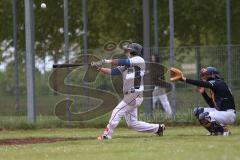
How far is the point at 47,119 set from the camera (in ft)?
77.0

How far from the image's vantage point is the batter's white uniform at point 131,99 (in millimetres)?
16656

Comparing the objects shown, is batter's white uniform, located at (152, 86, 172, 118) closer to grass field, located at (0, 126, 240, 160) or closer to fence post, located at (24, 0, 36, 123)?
fence post, located at (24, 0, 36, 123)

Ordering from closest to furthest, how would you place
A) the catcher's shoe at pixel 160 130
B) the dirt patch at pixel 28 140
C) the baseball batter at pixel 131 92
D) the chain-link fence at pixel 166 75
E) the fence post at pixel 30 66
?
the baseball batter at pixel 131 92 < the dirt patch at pixel 28 140 < the catcher's shoe at pixel 160 130 < the fence post at pixel 30 66 < the chain-link fence at pixel 166 75

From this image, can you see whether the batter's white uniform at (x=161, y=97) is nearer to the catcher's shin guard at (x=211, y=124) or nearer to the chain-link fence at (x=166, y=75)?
the chain-link fence at (x=166, y=75)

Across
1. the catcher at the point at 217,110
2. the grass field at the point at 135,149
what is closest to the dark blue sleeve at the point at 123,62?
the catcher at the point at 217,110

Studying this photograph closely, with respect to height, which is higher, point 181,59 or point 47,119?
point 181,59

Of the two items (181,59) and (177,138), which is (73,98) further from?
(177,138)

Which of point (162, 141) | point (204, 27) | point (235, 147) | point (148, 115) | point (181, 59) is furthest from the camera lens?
point (204, 27)

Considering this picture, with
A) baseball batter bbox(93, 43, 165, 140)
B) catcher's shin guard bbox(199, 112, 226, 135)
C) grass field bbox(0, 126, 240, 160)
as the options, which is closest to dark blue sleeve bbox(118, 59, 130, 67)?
baseball batter bbox(93, 43, 165, 140)

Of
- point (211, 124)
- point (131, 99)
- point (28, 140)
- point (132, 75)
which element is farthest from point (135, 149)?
point (28, 140)

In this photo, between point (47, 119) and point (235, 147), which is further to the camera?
point (47, 119)

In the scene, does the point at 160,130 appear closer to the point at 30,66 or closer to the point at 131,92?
the point at 131,92

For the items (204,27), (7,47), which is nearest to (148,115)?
(204,27)

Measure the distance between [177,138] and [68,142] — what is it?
2354 millimetres
